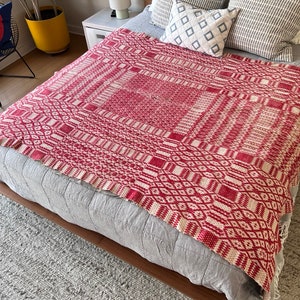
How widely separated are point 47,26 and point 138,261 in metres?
2.29

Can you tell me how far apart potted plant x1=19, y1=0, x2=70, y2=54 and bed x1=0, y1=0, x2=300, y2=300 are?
3.62 ft

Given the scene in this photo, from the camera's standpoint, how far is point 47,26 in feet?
9.40

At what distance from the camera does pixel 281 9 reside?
176 centimetres

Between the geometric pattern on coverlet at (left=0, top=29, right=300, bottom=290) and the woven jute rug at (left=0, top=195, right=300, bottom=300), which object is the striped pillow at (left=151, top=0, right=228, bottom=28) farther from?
the woven jute rug at (left=0, top=195, right=300, bottom=300)

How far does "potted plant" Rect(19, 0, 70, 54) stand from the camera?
2852mm

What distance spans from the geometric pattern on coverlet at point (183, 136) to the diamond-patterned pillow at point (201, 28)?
0.22 ft

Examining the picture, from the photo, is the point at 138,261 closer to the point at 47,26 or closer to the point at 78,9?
the point at 47,26

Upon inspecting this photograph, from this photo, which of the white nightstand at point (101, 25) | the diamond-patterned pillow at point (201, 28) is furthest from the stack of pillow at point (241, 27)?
the white nightstand at point (101, 25)

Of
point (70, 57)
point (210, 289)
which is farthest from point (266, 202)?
point (70, 57)

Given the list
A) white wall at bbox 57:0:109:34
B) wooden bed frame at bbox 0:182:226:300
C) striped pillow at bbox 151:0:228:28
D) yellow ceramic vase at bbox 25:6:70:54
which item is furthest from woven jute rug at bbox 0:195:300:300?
white wall at bbox 57:0:109:34

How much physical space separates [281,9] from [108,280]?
1.61 metres

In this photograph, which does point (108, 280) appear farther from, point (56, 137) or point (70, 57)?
point (70, 57)

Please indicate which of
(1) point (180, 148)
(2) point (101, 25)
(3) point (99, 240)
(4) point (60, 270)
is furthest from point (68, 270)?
(2) point (101, 25)

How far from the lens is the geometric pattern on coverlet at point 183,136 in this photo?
1.15 meters
